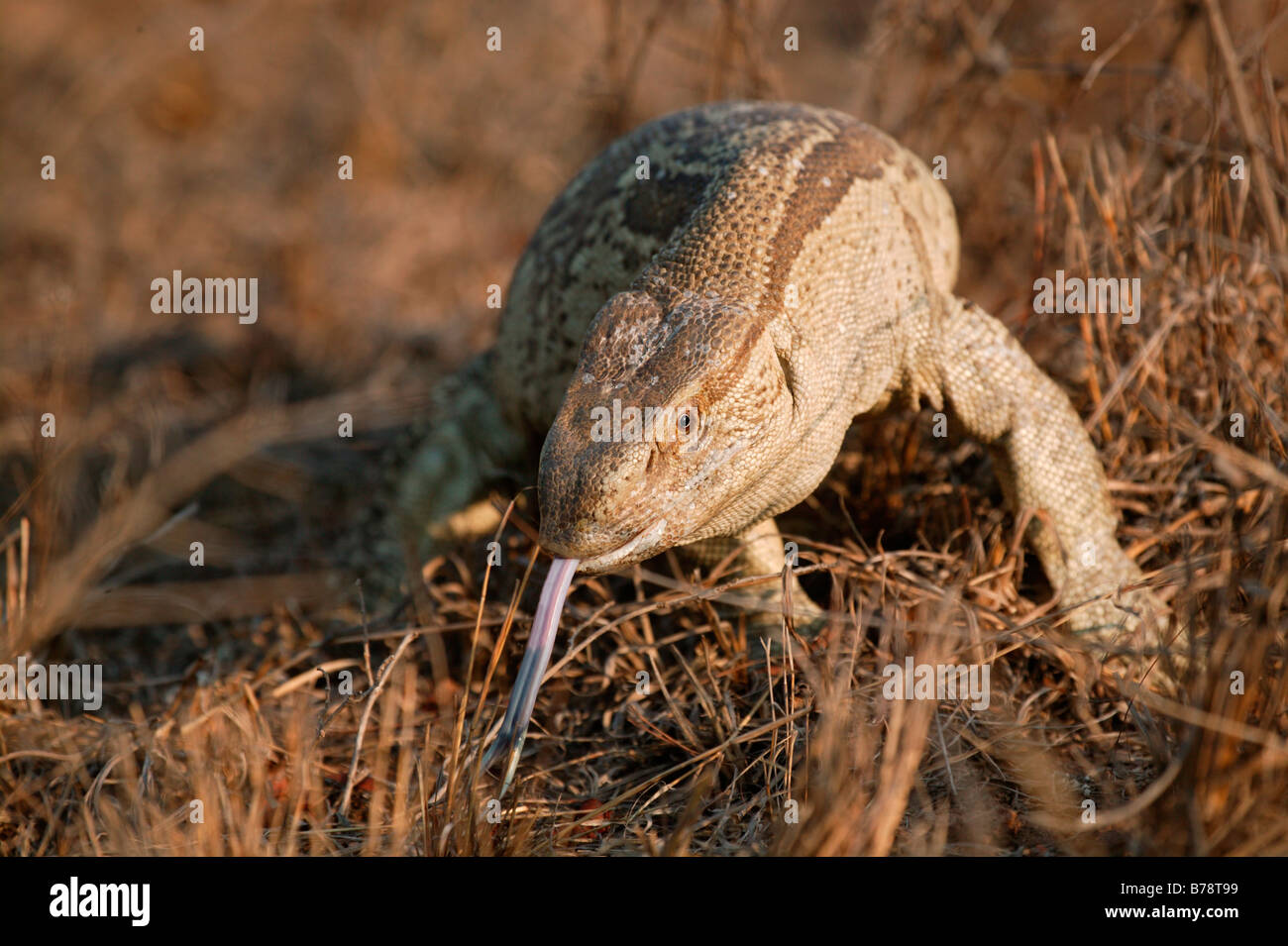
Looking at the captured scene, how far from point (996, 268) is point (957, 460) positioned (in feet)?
6.44

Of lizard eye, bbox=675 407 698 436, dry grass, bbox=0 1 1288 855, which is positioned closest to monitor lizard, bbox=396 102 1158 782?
lizard eye, bbox=675 407 698 436

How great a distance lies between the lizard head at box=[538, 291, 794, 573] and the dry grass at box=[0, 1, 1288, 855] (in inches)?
18.9

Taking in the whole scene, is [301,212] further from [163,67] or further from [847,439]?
[847,439]

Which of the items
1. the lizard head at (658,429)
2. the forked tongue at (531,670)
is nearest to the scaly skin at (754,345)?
the lizard head at (658,429)

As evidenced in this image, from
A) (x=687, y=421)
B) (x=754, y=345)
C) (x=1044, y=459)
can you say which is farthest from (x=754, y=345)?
(x=1044, y=459)

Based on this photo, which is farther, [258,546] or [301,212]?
[301,212]

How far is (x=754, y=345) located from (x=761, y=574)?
0.95 meters

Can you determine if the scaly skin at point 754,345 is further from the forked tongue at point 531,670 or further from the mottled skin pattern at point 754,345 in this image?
the forked tongue at point 531,670

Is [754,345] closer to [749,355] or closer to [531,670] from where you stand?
[749,355]

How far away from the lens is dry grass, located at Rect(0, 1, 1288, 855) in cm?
258

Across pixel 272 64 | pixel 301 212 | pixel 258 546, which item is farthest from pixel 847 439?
pixel 272 64

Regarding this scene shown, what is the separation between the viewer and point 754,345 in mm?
2791

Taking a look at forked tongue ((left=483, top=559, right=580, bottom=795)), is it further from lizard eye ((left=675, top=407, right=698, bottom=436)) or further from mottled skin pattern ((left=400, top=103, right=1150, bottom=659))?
lizard eye ((left=675, top=407, right=698, bottom=436))
